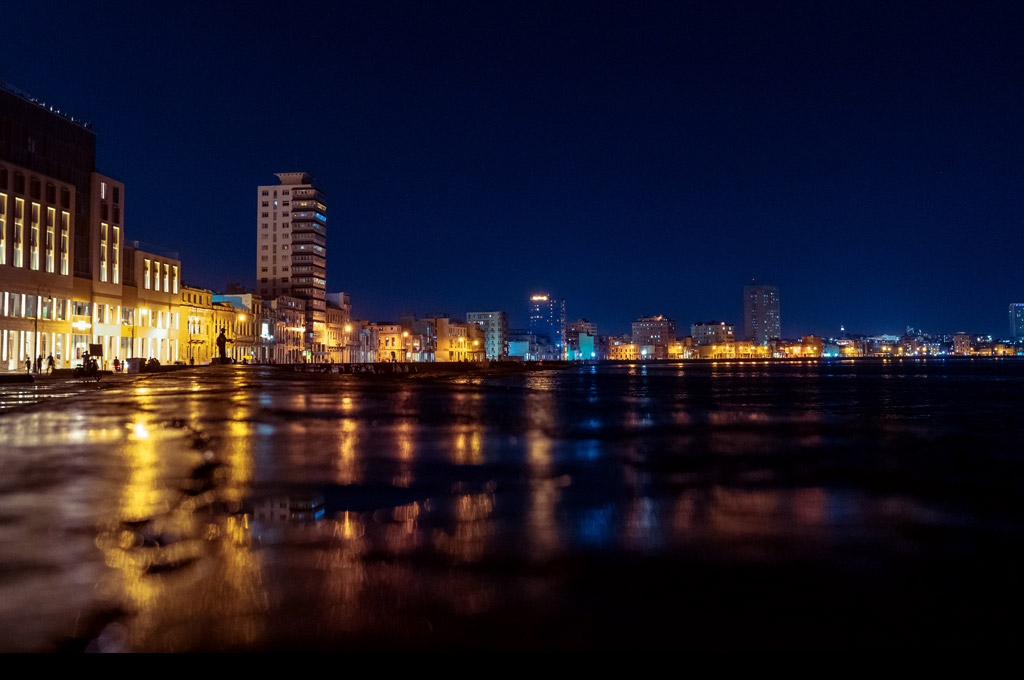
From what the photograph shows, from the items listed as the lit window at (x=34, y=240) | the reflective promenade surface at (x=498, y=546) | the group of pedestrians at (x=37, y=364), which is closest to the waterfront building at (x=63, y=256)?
the lit window at (x=34, y=240)

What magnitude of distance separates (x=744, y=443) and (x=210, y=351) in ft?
351

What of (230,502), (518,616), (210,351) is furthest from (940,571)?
(210,351)

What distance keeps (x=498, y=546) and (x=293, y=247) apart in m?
156

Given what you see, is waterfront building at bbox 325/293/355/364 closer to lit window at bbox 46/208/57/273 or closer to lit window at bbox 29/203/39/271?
lit window at bbox 46/208/57/273

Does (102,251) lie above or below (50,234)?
below

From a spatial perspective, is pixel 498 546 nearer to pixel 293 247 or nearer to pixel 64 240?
pixel 64 240

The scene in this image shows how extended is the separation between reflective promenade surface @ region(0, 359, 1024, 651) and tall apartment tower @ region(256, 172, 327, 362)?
141382mm

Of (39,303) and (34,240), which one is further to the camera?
(34,240)

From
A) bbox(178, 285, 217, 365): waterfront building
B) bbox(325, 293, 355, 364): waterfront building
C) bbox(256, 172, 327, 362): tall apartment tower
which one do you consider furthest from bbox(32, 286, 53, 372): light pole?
bbox(325, 293, 355, 364): waterfront building

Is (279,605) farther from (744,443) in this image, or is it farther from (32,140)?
(32,140)

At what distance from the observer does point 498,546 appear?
659cm

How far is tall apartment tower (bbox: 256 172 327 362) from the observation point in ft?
497

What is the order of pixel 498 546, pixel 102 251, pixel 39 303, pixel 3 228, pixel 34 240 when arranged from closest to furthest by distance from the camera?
pixel 498 546 < pixel 3 228 < pixel 39 303 < pixel 34 240 < pixel 102 251

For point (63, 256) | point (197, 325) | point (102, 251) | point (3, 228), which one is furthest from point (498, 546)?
point (197, 325)
